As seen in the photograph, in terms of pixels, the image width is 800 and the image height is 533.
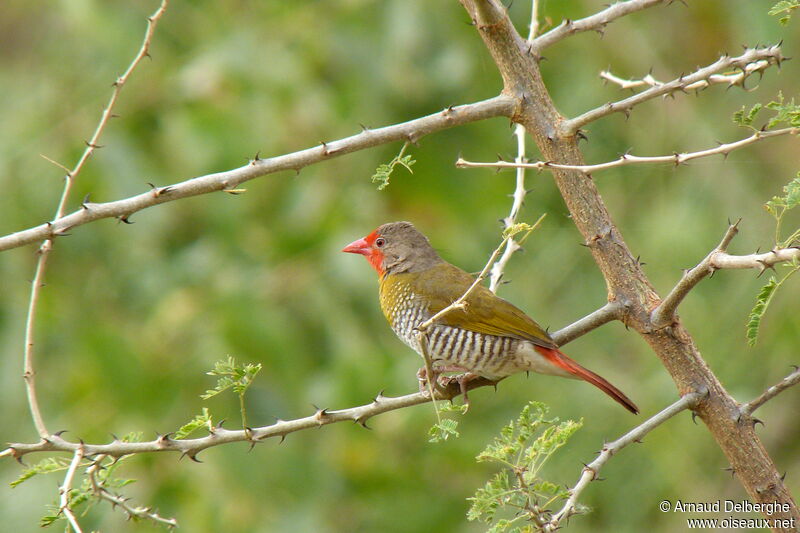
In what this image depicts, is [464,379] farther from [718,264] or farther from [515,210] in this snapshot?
[718,264]

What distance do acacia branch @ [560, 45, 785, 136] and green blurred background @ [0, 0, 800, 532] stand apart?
2380 millimetres

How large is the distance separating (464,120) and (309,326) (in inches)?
130

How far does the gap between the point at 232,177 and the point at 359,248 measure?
95.9 inches

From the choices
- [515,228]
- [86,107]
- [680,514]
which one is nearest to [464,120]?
[515,228]

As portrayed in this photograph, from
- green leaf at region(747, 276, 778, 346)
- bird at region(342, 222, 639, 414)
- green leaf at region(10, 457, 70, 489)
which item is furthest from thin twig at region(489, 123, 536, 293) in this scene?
green leaf at region(10, 457, 70, 489)

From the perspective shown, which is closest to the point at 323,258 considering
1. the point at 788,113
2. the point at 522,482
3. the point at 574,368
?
the point at 574,368

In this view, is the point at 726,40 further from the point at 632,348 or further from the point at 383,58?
the point at 383,58

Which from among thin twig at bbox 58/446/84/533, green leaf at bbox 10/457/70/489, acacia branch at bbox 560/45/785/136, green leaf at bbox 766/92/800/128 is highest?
acacia branch at bbox 560/45/785/136

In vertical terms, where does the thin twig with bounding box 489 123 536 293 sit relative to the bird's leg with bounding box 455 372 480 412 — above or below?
above

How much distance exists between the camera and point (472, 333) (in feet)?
13.7

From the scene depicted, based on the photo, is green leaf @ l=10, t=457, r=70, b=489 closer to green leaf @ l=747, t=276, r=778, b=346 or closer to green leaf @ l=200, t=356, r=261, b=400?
green leaf @ l=200, t=356, r=261, b=400

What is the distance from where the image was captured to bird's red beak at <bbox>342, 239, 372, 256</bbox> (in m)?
5.11

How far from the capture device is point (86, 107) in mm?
6203

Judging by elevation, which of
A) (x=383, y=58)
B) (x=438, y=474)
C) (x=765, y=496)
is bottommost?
(x=765, y=496)
